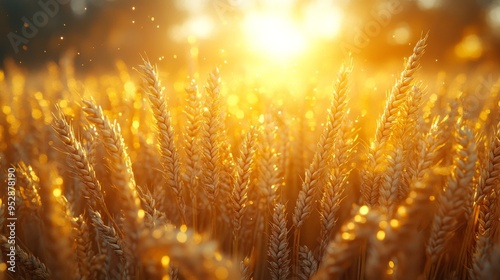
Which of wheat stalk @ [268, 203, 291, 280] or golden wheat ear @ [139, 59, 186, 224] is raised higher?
golden wheat ear @ [139, 59, 186, 224]

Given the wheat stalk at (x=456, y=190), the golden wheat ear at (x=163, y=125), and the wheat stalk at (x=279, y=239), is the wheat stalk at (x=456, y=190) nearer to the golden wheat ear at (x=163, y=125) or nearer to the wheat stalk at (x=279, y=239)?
the wheat stalk at (x=279, y=239)

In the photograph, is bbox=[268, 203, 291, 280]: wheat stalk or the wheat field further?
bbox=[268, 203, 291, 280]: wheat stalk

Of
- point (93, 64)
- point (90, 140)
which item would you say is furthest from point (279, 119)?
point (93, 64)

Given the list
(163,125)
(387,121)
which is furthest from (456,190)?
(163,125)

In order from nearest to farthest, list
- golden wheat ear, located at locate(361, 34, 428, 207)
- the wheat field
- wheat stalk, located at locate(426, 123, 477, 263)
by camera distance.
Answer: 1. the wheat field
2. wheat stalk, located at locate(426, 123, 477, 263)
3. golden wheat ear, located at locate(361, 34, 428, 207)

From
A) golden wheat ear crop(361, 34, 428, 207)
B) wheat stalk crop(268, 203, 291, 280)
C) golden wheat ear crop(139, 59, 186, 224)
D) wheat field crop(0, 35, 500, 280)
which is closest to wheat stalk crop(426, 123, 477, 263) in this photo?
wheat field crop(0, 35, 500, 280)

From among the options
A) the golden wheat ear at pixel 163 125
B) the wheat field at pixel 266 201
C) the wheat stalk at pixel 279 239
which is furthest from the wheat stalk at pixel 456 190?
the golden wheat ear at pixel 163 125

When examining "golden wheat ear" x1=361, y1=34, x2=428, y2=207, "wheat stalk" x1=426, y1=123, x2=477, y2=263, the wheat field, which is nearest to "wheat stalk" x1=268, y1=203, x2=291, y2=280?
the wheat field

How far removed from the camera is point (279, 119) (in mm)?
2467

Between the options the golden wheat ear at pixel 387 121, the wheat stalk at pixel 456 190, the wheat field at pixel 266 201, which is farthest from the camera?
the golden wheat ear at pixel 387 121

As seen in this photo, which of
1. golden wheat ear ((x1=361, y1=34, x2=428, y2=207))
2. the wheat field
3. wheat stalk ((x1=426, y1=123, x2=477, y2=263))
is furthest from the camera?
golden wheat ear ((x1=361, y1=34, x2=428, y2=207))

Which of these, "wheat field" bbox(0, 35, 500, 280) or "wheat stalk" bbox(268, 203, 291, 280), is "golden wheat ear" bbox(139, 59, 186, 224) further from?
"wheat stalk" bbox(268, 203, 291, 280)

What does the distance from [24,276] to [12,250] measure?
0.28 metres

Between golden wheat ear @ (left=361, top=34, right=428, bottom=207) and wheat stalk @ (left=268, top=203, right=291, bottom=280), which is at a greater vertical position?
golden wheat ear @ (left=361, top=34, right=428, bottom=207)
